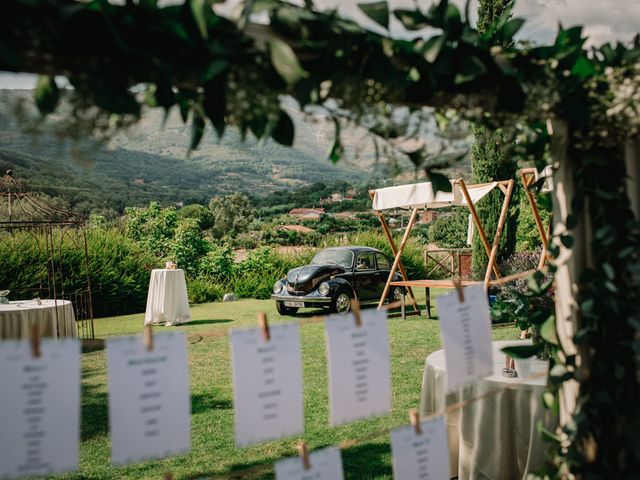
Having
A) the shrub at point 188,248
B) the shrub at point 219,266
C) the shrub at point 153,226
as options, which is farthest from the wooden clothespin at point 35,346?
the shrub at point 153,226

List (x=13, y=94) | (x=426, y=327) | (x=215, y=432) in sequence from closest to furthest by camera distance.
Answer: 1. (x=13, y=94)
2. (x=215, y=432)
3. (x=426, y=327)

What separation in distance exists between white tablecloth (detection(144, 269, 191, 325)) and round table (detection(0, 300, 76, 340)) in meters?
3.08

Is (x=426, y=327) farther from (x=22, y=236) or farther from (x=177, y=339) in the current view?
(x=22, y=236)

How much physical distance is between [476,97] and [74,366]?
138 cm

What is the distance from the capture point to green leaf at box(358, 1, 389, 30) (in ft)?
5.04

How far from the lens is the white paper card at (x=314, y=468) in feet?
5.27

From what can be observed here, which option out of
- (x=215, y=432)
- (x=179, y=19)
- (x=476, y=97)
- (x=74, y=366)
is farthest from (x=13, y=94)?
(x=215, y=432)

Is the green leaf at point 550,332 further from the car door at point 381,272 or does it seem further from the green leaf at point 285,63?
the car door at point 381,272

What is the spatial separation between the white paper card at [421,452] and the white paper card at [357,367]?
0.15 meters

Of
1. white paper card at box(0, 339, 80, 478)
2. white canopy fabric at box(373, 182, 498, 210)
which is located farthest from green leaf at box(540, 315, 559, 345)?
white canopy fabric at box(373, 182, 498, 210)

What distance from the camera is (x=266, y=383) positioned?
62.1 inches

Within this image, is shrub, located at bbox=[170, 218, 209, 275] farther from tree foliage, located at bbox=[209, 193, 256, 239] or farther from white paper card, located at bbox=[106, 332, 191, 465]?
tree foliage, located at bbox=[209, 193, 256, 239]

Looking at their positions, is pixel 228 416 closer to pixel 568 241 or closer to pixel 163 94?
pixel 568 241

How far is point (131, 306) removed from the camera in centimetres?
1459
